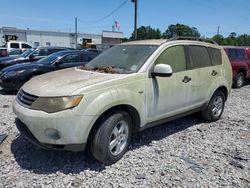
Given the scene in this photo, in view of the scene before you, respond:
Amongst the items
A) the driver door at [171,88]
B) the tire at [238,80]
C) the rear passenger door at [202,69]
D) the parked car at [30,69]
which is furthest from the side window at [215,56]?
the tire at [238,80]

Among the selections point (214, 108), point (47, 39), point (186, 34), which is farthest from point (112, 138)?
point (47, 39)

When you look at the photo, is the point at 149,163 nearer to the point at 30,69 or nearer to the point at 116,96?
the point at 116,96

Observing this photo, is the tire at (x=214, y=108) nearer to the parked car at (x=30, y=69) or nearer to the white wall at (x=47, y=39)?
the parked car at (x=30, y=69)

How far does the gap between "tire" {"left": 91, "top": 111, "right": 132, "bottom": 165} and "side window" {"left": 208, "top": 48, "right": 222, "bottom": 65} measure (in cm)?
257

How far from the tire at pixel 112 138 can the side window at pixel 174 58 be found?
110 centimetres

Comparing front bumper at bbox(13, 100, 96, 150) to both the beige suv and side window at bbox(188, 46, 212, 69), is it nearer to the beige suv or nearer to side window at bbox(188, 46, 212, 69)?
the beige suv

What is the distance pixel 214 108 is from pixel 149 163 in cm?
250

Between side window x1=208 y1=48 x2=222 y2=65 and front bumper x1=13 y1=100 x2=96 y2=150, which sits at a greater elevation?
side window x1=208 y1=48 x2=222 y2=65

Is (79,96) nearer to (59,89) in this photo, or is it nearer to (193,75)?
(59,89)

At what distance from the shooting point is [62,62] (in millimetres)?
8328

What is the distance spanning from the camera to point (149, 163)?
11.4 ft

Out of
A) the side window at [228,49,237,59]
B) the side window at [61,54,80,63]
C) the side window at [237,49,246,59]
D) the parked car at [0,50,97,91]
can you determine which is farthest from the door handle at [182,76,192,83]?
the side window at [237,49,246,59]

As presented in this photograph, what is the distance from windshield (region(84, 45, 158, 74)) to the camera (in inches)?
147

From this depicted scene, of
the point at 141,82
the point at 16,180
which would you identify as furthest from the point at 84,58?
the point at 16,180
